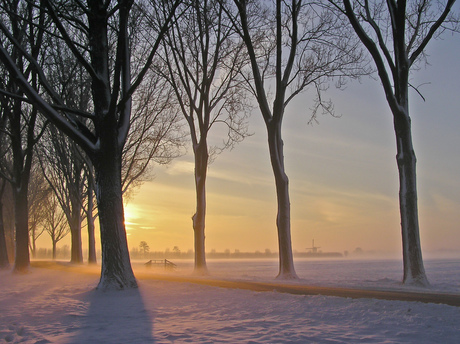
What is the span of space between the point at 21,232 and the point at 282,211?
1202 cm

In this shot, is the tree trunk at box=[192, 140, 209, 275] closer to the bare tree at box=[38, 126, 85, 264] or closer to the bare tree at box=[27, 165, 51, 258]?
the bare tree at box=[38, 126, 85, 264]

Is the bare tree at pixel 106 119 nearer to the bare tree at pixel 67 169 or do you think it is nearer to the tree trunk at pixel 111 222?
the tree trunk at pixel 111 222

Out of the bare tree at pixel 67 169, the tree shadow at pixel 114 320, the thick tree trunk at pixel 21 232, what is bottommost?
the tree shadow at pixel 114 320

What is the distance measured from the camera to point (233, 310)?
7.92 m

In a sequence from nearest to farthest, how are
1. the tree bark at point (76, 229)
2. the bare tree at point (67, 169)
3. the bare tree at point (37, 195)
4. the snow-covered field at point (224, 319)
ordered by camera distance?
the snow-covered field at point (224, 319) < the bare tree at point (67, 169) < the tree bark at point (76, 229) < the bare tree at point (37, 195)

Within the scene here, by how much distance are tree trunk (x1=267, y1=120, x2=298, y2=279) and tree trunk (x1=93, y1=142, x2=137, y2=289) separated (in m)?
6.47

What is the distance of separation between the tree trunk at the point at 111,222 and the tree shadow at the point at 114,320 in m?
0.67

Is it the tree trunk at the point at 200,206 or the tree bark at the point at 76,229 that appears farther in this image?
the tree bark at the point at 76,229

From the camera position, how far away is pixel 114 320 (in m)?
7.26

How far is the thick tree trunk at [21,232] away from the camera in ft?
64.2

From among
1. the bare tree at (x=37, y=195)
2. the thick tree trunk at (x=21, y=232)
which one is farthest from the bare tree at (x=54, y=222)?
the thick tree trunk at (x=21, y=232)

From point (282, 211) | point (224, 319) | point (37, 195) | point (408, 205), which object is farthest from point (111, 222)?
point (37, 195)

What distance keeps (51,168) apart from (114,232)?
72.0 feet

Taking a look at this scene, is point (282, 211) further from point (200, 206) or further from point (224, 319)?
point (224, 319)
